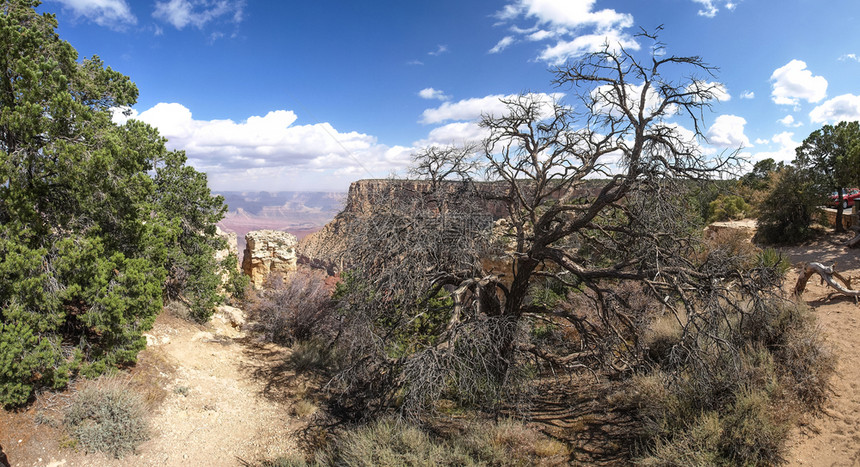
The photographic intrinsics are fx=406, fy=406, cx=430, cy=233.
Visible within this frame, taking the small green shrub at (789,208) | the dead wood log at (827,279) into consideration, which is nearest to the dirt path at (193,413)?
the dead wood log at (827,279)

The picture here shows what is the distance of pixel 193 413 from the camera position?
810 cm

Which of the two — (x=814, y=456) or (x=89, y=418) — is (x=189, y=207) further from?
(x=814, y=456)

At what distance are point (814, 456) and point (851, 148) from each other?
57.9 ft

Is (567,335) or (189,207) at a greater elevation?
(189,207)

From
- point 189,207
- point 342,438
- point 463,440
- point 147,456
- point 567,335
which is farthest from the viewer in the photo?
point 189,207

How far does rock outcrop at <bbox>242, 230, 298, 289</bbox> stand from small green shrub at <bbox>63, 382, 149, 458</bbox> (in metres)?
13.3

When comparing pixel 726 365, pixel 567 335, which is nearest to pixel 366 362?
pixel 726 365

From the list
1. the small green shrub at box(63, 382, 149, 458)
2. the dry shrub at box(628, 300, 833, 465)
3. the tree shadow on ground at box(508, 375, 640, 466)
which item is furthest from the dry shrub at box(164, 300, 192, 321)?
the dry shrub at box(628, 300, 833, 465)

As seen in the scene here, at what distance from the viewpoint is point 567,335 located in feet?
38.9

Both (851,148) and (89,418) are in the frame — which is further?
(851,148)

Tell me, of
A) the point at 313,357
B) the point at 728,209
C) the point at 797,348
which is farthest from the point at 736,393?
the point at 728,209

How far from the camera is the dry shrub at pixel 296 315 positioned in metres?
13.0

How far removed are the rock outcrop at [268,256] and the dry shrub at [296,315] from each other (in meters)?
6.09

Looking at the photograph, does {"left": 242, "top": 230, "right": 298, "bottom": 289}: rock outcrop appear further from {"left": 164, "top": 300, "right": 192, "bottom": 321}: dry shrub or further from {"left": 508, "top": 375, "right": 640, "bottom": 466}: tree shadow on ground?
{"left": 508, "top": 375, "right": 640, "bottom": 466}: tree shadow on ground
